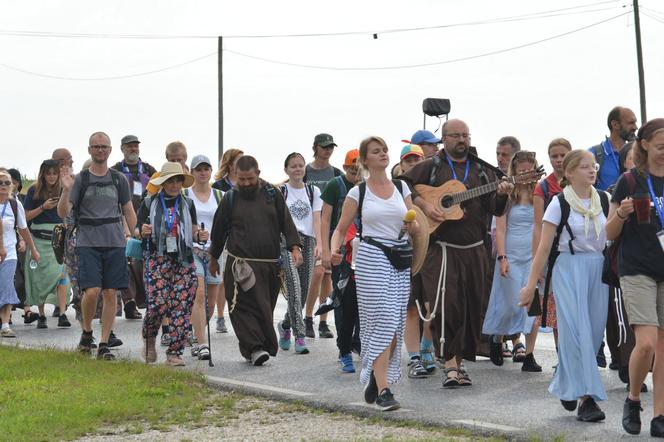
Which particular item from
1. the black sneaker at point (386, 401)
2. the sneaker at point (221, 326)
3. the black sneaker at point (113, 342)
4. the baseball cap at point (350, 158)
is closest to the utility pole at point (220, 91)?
the sneaker at point (221, 326)

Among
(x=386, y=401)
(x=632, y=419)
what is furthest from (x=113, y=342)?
(x=632, y=419)

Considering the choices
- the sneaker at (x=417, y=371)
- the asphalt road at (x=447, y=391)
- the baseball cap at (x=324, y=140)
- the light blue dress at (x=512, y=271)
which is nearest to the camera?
the asphalt road at (x=447, y=391)

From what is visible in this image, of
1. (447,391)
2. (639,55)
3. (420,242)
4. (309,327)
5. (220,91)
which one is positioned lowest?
(447,391)

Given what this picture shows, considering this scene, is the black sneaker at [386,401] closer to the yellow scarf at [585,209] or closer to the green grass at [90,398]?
the green grass at [90,398]

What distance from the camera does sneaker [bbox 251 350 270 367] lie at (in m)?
12.0

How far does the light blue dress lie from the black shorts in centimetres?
347

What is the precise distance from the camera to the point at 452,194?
10727mm

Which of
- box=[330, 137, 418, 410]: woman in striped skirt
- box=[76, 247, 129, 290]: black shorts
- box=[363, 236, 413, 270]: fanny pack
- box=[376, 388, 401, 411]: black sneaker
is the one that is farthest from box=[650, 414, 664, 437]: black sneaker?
box=[76, 247, 129, 290]: black shorts

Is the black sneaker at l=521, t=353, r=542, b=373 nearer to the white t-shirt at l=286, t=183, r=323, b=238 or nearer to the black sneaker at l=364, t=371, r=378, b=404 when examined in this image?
the black sneaker at l=364, t=371, r=378, b=404

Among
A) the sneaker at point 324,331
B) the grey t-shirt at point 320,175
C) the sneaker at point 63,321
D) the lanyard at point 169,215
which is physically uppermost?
the grey t-shirt at point 320,175

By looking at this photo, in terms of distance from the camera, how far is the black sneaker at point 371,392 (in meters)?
9.53

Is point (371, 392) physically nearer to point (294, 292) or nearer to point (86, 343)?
point (294, 292)

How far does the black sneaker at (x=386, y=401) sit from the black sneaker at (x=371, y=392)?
189 mm

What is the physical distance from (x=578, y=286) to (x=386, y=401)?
155 centimetres
